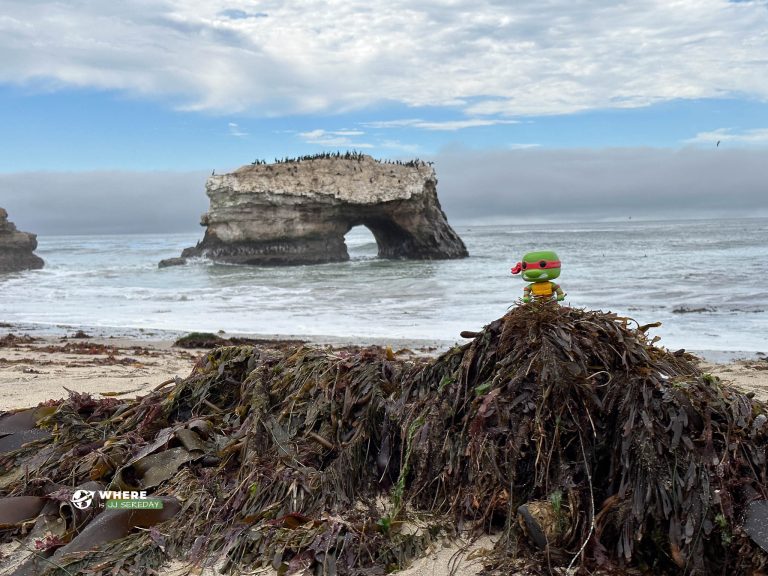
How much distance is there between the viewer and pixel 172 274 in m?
25.8

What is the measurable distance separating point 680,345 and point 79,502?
804 centimetres

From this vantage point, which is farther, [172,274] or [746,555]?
[172,274]

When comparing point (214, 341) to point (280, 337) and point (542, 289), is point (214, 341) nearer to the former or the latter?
point (280, 337)

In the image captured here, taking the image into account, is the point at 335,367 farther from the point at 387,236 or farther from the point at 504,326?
the point at 387,236

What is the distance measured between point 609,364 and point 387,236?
3398cm

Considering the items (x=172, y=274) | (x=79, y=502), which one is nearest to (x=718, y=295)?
(x=79, y=502)

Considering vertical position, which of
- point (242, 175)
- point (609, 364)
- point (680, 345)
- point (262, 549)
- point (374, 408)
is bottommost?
point (680, 345)

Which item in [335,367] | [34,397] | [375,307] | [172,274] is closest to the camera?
[335,367]

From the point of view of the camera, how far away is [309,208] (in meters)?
31.4

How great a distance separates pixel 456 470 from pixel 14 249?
35.4 metres

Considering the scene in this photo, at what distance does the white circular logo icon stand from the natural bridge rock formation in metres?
28.5

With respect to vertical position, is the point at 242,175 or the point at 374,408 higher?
the point at 242,175

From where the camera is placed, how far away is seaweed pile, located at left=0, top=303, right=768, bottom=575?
6.59 ft

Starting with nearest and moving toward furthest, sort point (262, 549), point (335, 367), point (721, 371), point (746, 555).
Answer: point (746, 555) → point (262, 549) → point (335, 367) → point (721, 371)
